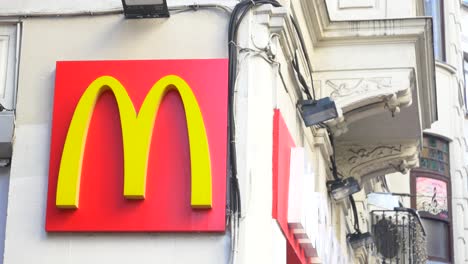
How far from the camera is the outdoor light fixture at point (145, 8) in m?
9.58

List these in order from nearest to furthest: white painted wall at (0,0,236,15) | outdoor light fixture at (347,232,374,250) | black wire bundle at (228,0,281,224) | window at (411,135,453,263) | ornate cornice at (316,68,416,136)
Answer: black wire bundle at (228,0,281,224) → white painted wall at (0,0,236,15) → ornate cornice at (316,68,416,136) → outdoor light fixture at (347,232,374,250) → window at (411,135,453,263)

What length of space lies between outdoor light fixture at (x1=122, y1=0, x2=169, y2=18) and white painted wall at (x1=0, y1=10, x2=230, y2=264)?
73mm

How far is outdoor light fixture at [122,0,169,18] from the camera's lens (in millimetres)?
9578

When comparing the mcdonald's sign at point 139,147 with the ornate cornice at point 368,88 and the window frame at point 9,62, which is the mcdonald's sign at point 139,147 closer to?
the window frame at point 9,62

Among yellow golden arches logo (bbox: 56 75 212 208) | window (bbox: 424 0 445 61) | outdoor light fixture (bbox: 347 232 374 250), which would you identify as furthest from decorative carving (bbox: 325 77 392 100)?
window (bbox: 424 0 445 61)

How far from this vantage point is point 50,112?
31.5 feet

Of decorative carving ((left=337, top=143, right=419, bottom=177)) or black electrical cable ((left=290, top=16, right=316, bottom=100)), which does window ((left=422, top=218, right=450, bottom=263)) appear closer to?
decorative carving ((left=337, top=143, right=419, bottom=177))

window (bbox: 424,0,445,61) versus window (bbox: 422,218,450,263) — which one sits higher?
window (bbox: 424,0,445,61)

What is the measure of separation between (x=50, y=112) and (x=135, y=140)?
87 cm

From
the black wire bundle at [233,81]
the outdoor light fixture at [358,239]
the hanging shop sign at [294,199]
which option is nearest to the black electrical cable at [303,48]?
the black wire bundle at [233,81]

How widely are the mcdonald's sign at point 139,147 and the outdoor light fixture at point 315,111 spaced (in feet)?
6.43

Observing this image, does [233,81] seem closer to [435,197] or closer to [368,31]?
[368,31]

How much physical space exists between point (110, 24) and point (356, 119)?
4318 millimetres

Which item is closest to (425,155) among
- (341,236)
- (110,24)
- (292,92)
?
(341,236)
